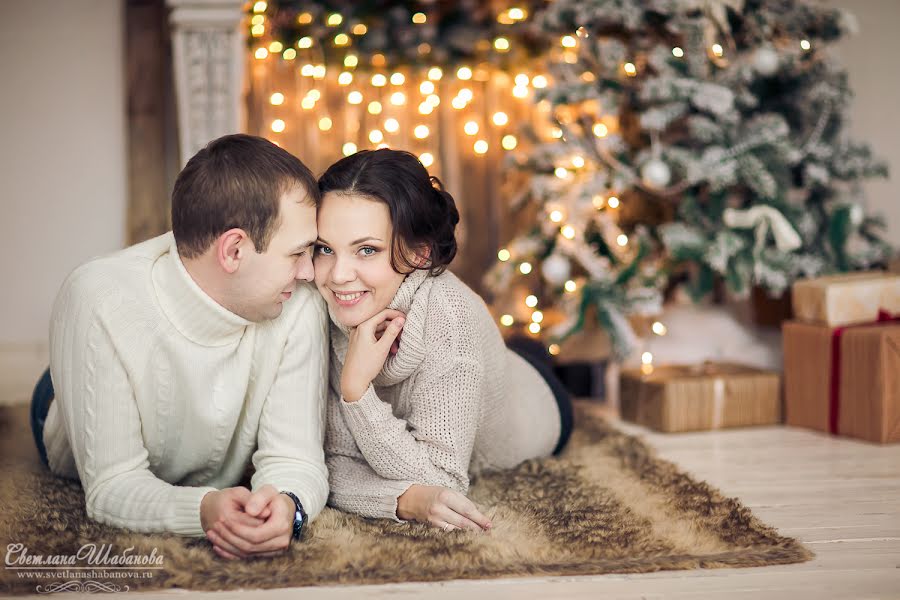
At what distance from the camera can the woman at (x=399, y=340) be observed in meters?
1.69

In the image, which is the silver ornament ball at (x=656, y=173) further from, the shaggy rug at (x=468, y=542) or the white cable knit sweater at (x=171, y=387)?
the white cable knit sweater at (x=171, y=387)

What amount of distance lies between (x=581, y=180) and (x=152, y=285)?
1749 millimetres

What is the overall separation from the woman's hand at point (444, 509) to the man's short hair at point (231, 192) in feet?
1.79

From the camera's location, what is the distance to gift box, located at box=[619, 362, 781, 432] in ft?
8.63

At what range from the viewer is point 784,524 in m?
1.76

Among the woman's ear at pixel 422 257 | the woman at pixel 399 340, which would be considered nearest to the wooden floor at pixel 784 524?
the woman at pixel 399 340

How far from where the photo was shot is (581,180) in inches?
119

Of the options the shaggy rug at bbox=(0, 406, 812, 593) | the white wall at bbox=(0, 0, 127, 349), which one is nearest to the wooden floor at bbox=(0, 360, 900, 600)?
the shaggy rug at bbox=(0, 406, 812, 593)

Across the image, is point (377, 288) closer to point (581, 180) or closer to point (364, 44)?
point (581, 180)

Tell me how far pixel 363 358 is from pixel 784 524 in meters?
0.89

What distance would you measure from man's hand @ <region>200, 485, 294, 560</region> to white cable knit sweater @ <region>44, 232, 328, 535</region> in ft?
0.22

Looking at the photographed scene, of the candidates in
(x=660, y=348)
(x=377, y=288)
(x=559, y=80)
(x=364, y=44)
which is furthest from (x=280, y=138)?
(x=377, y=288)

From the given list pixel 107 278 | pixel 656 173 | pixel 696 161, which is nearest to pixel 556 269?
pixel 656 173

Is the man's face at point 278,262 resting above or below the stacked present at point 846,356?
above
